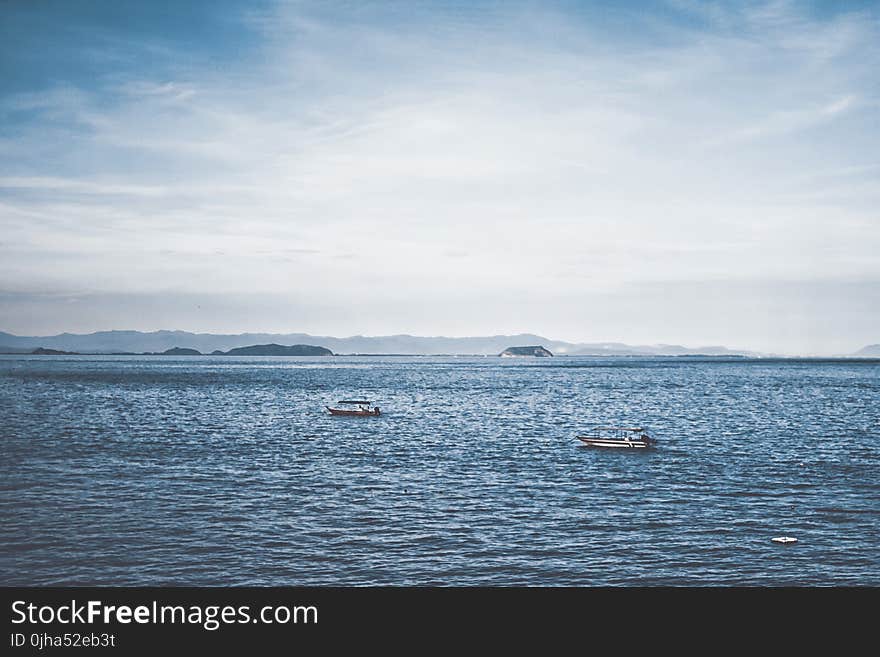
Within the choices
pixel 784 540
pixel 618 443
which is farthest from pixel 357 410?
pixel 784 540

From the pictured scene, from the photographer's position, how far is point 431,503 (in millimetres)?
26953

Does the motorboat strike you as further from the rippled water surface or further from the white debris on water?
the white debris on water

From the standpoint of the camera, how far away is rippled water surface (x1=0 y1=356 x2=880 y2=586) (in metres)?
18.9

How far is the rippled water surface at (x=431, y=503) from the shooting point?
18.9m
